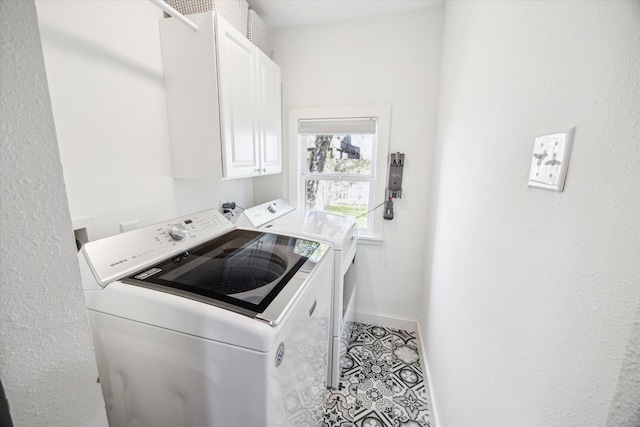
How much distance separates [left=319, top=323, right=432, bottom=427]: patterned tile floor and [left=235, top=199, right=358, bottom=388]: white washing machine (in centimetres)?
16

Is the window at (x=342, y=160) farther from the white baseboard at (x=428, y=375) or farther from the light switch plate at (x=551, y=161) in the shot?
the light switch plate at (x=551, y=161)

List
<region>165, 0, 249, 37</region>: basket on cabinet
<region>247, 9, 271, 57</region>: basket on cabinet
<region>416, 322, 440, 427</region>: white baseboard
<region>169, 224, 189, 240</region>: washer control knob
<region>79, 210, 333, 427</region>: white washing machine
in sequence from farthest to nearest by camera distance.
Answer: <region>247, 9, 271, 57</region>: basket on cabinet → <region>416, 322, 440, 427</region>: white baseboard → <region>165, 0, 249, 37</region>: basket on cabinet → <region>169, 224, 189, 240</region>: washer control knob → <region>79, 210, 333, 427</region>: white washing machine

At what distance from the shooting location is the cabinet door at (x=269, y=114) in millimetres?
1882

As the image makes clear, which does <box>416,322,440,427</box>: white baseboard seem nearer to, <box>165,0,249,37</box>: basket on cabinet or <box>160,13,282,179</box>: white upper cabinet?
<box>160,13,282,179</box>: white upper cabinet

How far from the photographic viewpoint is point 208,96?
143 centimetres

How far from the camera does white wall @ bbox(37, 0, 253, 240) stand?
41.2 inches

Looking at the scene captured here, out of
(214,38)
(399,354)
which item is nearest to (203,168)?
(214,38)

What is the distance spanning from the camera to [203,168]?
5.02 feet

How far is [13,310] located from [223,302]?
48 centimetres

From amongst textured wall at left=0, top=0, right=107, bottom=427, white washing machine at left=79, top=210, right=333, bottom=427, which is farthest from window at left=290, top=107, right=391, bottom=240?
textured wall at left=0, top=0, right=107, bottom=427

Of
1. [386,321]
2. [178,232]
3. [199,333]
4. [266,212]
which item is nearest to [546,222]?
A: [199,333]

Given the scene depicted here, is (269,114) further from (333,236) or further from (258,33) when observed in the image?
(333,236)

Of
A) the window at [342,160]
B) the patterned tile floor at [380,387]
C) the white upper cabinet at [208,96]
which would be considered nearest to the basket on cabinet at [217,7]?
the white upper cabinet at [208,96]

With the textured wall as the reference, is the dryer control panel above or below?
below
